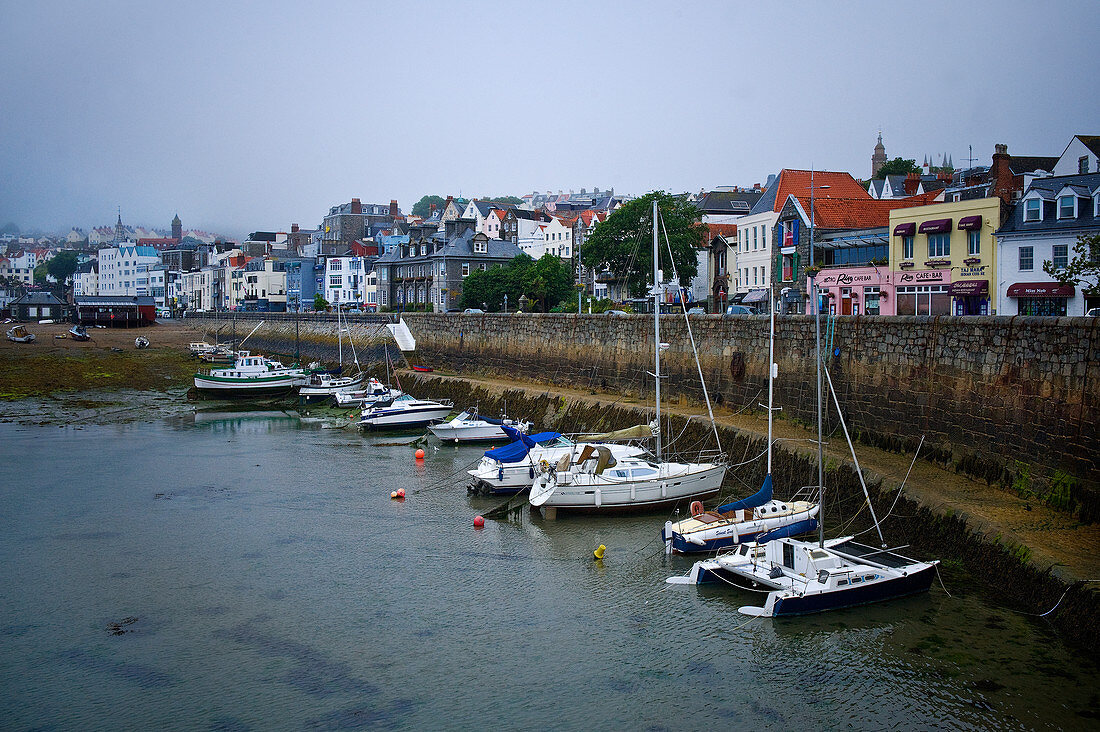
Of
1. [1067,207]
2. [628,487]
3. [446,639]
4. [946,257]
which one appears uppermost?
[1067,207]

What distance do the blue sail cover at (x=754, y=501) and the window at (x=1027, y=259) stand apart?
18.0 meters

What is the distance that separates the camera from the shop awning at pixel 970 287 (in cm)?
3316

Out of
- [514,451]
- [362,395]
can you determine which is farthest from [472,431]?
[362,395]

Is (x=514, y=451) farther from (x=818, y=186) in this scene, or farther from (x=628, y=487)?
(x=818, y=186)

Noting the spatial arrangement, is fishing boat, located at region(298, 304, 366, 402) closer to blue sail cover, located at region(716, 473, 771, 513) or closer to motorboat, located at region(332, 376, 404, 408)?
motorboat, located at region(332, 376, 404, 408)

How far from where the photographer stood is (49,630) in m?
16.3

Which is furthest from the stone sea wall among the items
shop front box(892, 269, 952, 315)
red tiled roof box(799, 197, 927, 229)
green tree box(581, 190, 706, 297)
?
green tree box(581, 190, 706, 297)

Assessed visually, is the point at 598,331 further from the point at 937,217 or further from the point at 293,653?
the point at 293,653

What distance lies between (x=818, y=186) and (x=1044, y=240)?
62.4 feet

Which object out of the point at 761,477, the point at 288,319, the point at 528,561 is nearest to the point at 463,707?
the point at 528,561

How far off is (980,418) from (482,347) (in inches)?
1299

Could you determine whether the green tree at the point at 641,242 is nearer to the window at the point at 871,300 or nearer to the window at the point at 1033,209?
the window at the point at 871,300

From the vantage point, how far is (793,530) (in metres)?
19.7

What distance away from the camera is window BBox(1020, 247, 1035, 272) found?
31562 millimetres
